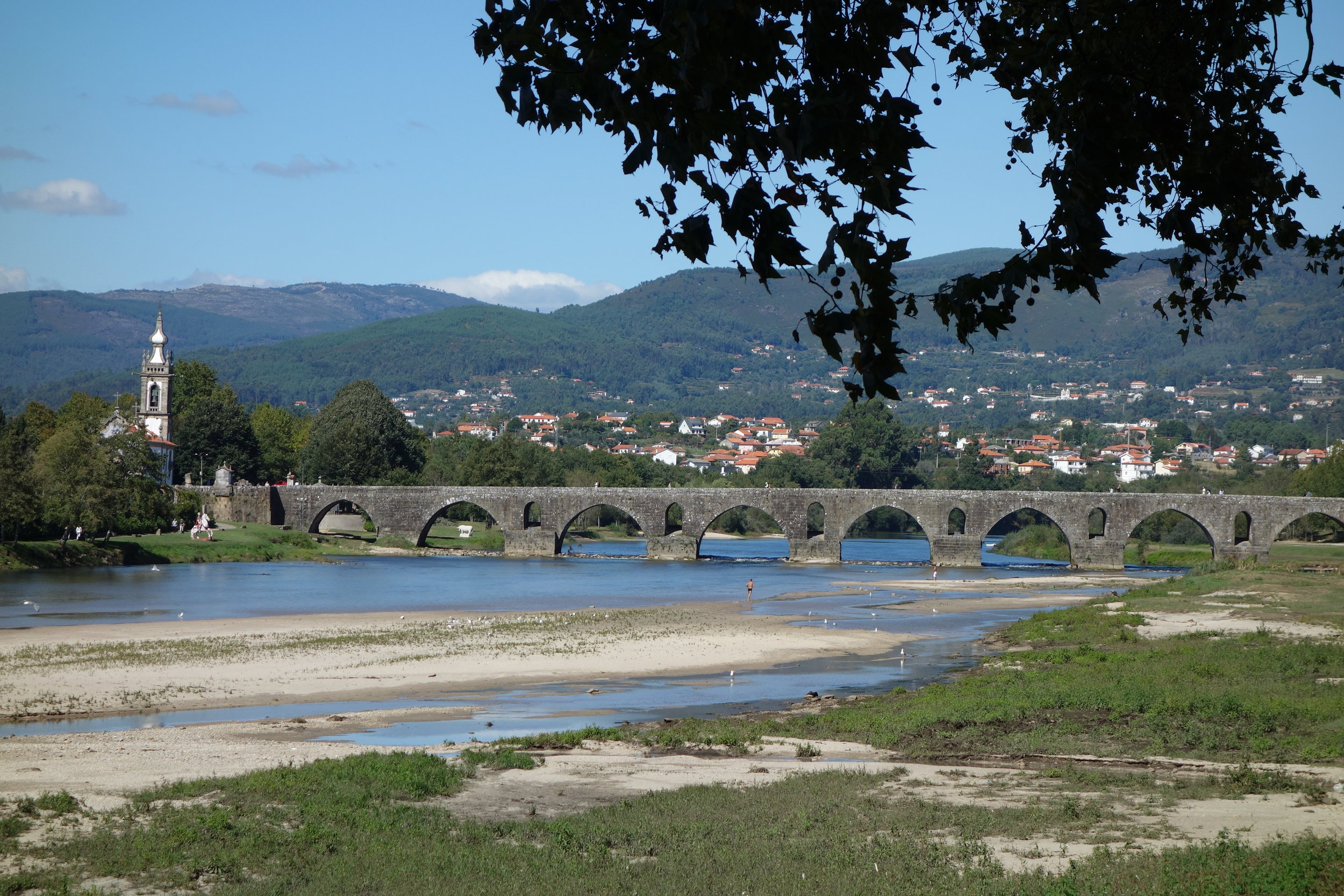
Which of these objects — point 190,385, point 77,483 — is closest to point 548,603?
point 77,483

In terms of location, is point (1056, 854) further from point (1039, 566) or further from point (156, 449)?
point (156, 449)

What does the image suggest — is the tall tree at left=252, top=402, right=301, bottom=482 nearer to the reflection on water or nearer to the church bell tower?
the church bell tower

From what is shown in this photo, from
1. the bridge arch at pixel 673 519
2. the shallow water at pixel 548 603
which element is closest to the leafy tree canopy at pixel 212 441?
the shallow water at pixel 548 603

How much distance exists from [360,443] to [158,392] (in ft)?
45.6

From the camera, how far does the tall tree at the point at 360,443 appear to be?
82562 mm

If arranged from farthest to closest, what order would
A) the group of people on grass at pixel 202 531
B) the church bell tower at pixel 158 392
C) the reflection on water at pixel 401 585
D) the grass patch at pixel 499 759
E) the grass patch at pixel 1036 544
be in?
the church bell tower at pixel 158 392 → the grass patch at pixel 1036 544 → the group of people on grass at pixel 202 531 → the reflection on water at pixel 401 585 → the grass patch at pixel 499 759

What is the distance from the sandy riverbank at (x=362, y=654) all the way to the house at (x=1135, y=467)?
129700mm

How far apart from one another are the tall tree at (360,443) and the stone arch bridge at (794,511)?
7501mm

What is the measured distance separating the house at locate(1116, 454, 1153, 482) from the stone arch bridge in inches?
3506

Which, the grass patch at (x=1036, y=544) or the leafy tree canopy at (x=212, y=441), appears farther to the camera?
the leafy tree canopy at (x=212, y=441)

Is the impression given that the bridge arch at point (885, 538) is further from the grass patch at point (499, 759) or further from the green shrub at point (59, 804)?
the green shrub at point (59, 804)

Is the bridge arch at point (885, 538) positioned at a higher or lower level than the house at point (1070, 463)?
lower

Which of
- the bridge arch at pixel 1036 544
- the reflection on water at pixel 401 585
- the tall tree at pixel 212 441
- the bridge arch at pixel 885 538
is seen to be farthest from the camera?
the tall tree at pixel 212 441

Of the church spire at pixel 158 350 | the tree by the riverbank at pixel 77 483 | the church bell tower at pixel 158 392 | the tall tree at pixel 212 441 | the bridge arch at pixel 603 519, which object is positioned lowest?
the bridge arch at pixel 603 519
